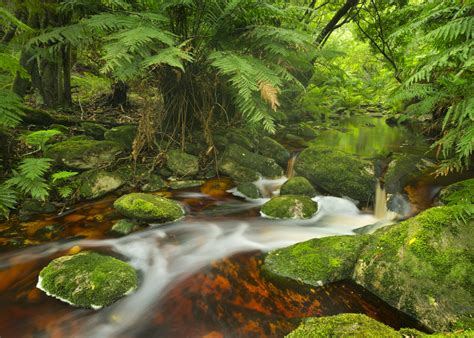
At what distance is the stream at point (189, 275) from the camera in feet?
6.71

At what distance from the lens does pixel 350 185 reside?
Answer: 4438 mm

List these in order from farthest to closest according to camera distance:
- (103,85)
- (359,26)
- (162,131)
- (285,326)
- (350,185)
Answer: (359,26) < (103,85) < (162,131) < (350,185) < (285,326)

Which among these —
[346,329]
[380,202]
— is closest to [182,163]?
[380,202]

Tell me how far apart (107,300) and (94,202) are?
5.75 ft

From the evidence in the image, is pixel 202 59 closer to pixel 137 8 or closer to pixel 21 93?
pixel 137 8

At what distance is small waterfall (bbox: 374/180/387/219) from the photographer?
396 centimetres

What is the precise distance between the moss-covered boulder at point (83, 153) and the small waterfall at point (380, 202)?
139 inches

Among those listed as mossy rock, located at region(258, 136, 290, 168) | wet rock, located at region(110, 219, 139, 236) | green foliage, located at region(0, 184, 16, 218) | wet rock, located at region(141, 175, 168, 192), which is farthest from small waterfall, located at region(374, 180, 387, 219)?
green foliage, located at region(0, 184, 16, 218)

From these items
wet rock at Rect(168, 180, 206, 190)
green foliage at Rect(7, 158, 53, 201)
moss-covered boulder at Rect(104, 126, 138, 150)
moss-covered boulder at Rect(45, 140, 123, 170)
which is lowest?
wet rock at Rect(168, 180, 206, 190)

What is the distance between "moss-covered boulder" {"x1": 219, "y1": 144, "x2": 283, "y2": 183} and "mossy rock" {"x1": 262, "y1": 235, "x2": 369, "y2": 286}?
2.03 m

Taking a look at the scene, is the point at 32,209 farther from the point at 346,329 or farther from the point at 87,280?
the point at 346,329

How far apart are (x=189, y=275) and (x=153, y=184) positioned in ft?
5.97

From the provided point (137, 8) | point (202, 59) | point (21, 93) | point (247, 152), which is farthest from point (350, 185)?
point (21, 93)

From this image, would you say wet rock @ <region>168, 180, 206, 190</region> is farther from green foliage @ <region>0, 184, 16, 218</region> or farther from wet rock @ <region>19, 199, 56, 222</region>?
green foliage @ <region>0, 184, 16, 218</region>
